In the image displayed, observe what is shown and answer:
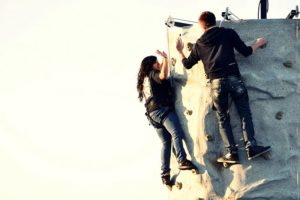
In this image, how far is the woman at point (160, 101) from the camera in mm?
14727

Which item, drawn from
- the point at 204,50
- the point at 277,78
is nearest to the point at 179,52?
the point at 204,50

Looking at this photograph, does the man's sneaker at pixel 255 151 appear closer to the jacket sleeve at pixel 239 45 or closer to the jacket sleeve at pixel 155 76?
the jacket sleeve at pixel 239 45

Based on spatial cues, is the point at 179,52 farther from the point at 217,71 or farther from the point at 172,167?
the point at 172,167

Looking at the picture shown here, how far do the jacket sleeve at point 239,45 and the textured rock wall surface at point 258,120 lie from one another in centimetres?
40

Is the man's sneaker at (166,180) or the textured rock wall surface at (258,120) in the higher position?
the textured rock wall surface at (258,120)

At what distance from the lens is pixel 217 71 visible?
13.9 m

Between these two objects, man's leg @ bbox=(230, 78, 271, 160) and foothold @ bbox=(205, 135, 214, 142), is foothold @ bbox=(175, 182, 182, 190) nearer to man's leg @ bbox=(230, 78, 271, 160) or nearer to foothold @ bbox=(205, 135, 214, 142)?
foothold @ bbox=(205, 135, 214, 142)

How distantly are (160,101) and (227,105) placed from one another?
4.50 feet

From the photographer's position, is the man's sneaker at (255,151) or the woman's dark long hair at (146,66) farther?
the woman's dark long hair at (146,66)

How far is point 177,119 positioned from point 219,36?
1.94 m

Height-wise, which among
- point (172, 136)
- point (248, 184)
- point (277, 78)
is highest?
point (277, 78)

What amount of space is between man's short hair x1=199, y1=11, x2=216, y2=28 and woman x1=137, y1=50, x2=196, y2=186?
1.10 metres

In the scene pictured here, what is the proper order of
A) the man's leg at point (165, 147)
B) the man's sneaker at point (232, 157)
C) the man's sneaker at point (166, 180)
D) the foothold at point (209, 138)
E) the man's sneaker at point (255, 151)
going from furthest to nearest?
the man's sneaker at point (166, 180)
the man's leg at point (165, 147)
the foothold at point (209, 138)
the man's sneaker at point (232, 157)
the man's sneaker at point (255, 151)

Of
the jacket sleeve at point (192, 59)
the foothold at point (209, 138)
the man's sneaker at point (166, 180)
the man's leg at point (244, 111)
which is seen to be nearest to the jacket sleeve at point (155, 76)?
the jacket sleeve at point (192, 59)
